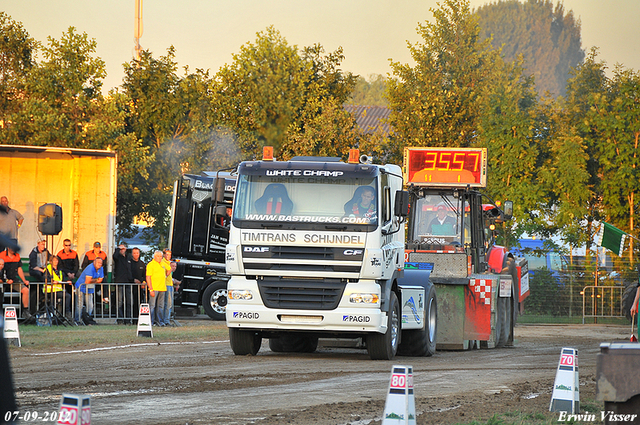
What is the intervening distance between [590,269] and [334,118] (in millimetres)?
9545

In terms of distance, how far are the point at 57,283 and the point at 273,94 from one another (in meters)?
9.30

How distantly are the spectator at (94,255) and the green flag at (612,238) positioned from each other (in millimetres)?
14579

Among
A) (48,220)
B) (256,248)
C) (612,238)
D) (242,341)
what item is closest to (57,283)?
(48,220)

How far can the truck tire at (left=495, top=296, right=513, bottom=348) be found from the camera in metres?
17.6

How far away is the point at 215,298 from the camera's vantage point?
80.4 ft

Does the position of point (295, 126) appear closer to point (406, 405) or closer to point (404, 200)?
point (404, 200)

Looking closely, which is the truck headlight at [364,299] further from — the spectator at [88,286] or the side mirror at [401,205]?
the spectator at [88,286]

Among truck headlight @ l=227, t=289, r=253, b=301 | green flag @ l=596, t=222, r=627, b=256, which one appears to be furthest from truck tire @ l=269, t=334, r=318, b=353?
green flag @ l=596, t=222, r=627, b=256

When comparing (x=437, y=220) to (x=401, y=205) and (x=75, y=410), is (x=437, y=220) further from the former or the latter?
(x=75, y=410)

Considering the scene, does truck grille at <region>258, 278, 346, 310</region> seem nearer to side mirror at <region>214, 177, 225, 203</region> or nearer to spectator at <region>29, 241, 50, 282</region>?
side mirror at <region>214, 177, 225, 203</region>

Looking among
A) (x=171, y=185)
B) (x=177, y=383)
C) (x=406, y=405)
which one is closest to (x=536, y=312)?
(x=171, y=185)

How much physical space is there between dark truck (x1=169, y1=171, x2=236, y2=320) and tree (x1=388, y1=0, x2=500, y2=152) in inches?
337

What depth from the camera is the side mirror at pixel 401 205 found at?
45.5ft

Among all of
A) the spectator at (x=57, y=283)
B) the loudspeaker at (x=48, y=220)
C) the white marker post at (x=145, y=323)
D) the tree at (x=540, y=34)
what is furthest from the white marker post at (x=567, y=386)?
the tree at (x=540, y=34)
